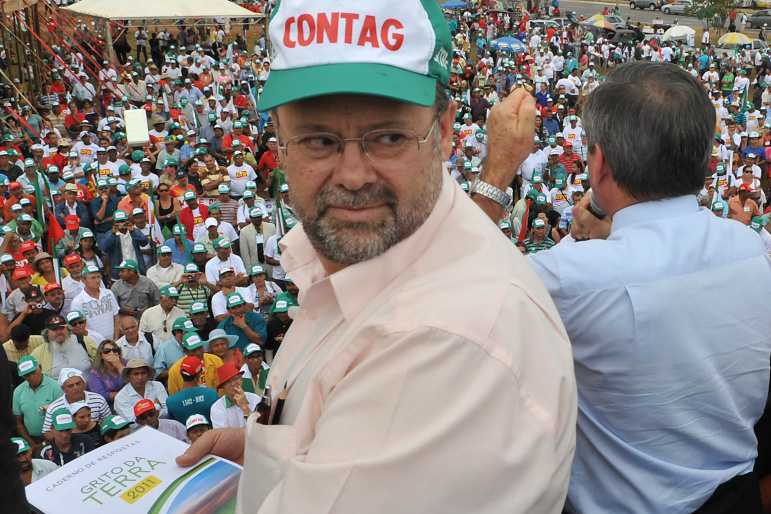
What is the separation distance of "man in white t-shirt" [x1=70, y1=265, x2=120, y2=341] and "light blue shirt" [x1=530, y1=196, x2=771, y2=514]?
7853 millimetres

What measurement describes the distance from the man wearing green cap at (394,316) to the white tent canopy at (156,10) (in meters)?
20.1

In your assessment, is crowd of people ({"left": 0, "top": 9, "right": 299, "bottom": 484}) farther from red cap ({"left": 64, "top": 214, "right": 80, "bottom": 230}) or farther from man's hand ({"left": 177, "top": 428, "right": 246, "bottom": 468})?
man's hand ({"left": 177, "top": 428, "right": 246, "bottom": 468})

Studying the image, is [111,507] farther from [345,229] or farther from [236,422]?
[236,422]

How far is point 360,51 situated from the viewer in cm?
124

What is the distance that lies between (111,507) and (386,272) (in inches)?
37.1

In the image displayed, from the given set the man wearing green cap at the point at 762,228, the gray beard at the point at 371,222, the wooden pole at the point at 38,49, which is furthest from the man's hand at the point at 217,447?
the wooden pole at the point at 38,49

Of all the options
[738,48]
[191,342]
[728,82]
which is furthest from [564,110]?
[191,342]

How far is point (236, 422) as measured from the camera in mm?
6840

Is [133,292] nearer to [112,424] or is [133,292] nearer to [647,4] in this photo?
[112,424]

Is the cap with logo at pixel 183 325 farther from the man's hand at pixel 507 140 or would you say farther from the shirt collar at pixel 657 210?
the shirt collar at pixel 657 210

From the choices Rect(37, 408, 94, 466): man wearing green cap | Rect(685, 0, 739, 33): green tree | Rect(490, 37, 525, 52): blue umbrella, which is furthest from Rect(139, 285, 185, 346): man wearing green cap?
Rect(685, 0, 739, 33): green tree

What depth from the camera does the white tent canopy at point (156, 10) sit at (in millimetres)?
19969

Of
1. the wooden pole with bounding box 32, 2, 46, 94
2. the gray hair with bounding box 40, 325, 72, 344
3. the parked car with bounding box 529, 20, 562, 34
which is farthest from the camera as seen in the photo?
the parked car with bounding box 529, 20, 562, 34

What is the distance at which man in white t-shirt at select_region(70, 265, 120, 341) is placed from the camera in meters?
8.75
